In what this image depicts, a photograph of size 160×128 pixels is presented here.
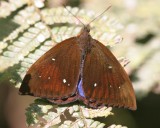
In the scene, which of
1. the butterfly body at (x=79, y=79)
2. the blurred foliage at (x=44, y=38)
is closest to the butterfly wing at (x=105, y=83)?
the butterfly body at (x=79, y=79)

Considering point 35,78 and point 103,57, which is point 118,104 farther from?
point 35,78

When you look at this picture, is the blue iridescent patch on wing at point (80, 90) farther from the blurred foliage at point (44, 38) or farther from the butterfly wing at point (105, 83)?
the blurred foliage at point (44, 38)

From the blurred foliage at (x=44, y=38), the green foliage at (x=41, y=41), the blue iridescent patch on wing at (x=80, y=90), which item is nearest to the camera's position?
the green foliage at (x=41, y=41)

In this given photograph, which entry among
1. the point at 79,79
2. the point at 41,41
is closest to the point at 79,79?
the point at 79,79

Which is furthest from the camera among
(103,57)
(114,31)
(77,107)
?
(114,31)

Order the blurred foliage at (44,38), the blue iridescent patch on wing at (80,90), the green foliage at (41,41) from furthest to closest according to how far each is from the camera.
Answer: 1. the blurred foliage at (44,38)
2. the blue iridescent patch on wing at (80,90)
3. the green foliage at (41,41)

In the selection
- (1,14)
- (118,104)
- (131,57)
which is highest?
(1,14)

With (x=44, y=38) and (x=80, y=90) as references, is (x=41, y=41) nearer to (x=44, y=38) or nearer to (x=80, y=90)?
(x=44, y=38)

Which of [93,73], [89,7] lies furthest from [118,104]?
[89,7]
